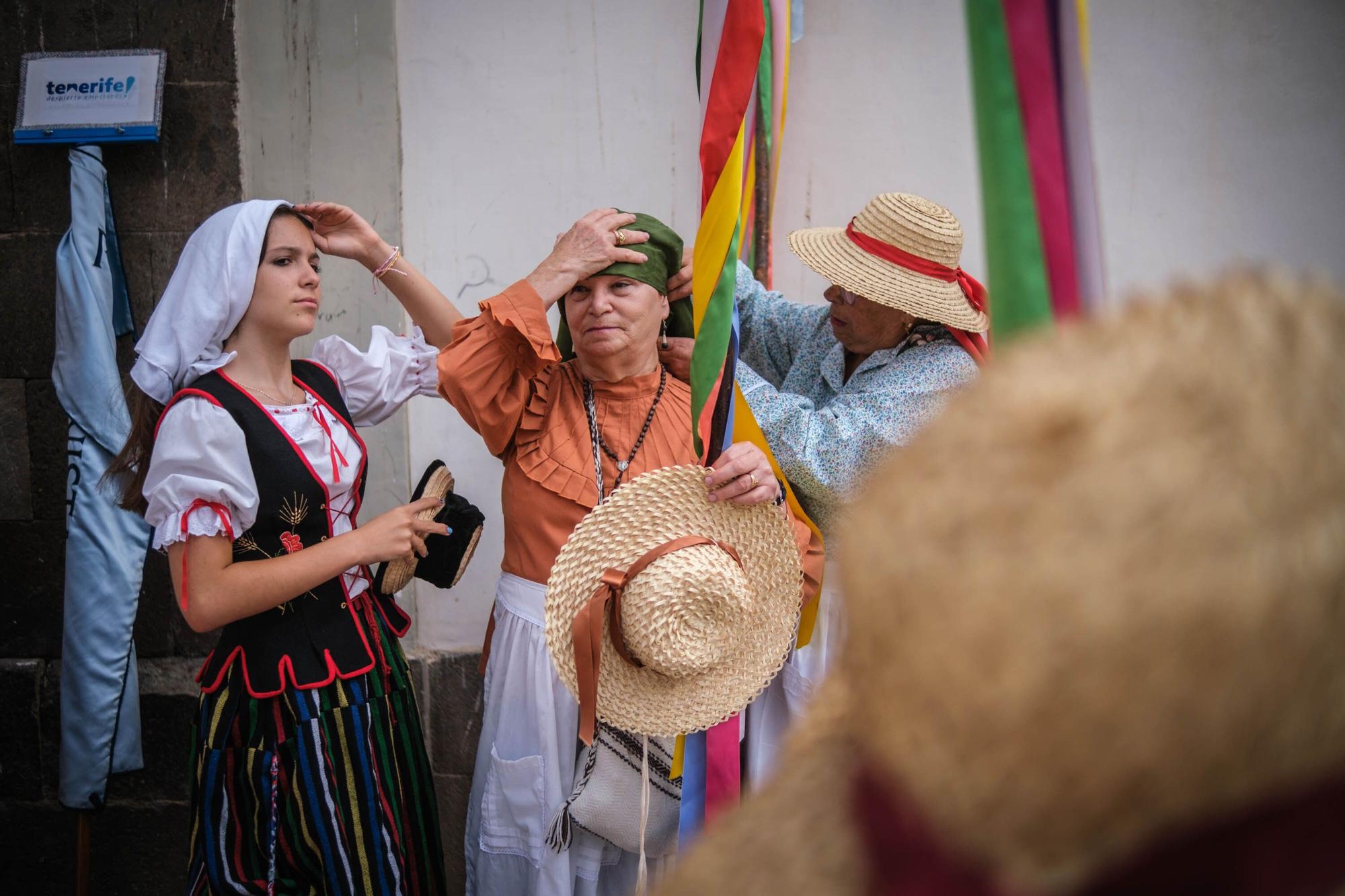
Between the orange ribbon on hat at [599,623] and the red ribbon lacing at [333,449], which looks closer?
the orange ribbon on hat at [599,623]

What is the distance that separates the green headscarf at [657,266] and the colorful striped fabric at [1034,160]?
1.31m

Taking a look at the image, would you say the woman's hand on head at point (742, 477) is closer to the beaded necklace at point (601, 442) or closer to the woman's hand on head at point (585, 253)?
the beaded necklace at point (601, 442)

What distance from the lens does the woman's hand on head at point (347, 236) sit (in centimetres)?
244

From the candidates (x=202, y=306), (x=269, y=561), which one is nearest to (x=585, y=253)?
(x=202, y=306)

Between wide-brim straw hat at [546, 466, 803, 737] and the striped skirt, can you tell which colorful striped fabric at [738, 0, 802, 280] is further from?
the striped skirt

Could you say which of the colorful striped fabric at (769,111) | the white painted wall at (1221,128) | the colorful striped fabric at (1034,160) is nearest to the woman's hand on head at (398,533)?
the colorful striped fabric at (769,111)

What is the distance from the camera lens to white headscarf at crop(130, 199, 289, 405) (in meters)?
2.01

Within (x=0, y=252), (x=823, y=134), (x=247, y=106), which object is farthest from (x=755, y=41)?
(x=0, y=252)

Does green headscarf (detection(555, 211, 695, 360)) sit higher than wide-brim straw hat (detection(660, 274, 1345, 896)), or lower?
higher

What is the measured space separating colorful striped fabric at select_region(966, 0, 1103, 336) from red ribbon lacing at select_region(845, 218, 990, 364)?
1.39 meters

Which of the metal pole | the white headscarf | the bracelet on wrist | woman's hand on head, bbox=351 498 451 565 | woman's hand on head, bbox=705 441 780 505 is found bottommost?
the metal pole

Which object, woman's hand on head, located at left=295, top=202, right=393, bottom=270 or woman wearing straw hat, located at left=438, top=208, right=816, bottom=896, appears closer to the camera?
woman wearing straw hat, located at left=438, top=208, right=816, bottom=896

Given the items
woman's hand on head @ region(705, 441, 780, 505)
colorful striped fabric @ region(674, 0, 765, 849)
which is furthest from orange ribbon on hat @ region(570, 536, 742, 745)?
colorful striped fabric @ region(674, 0, 765, 849)

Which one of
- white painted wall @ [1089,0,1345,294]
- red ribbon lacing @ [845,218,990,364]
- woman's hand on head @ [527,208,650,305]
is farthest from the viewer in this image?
white painted wall @ [1089,0,1345,294]
